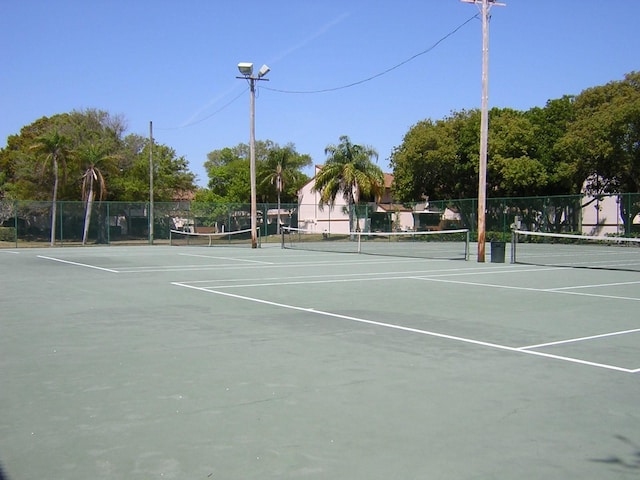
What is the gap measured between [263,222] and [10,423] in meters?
46.6

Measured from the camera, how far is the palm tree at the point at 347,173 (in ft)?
179

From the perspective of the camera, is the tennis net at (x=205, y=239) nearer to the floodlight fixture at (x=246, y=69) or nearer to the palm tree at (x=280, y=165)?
the floodlight fixture at (x=246, y=69)

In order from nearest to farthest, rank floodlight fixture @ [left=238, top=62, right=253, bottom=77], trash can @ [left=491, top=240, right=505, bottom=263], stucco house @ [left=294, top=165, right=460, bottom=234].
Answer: trash can @ [left=491, top=240, right=505, bottom=263], floodlight fixture @ [left=238, top=62, right=253, bottom=77], stucco house @ [left=294, top=165, right=460, bottom=234]

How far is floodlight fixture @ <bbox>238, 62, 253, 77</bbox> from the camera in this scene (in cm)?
3247

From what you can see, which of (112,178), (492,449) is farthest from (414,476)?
(112,178)

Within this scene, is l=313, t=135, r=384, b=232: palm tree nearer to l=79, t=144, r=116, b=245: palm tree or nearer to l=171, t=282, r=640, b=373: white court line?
l=79, t=144, r=116, b=245: palm tree

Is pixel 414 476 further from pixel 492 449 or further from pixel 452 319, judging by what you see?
pixel 452 319

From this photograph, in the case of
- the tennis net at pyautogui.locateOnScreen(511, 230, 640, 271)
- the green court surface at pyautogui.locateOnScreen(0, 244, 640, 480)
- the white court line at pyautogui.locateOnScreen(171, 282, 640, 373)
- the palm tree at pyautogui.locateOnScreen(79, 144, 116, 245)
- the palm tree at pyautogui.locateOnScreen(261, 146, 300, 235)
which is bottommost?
the green court surface at pyautogui.locateOnScreen(0, 244, 640, 480)

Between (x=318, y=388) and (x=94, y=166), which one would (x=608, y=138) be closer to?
(x=94, y=166)

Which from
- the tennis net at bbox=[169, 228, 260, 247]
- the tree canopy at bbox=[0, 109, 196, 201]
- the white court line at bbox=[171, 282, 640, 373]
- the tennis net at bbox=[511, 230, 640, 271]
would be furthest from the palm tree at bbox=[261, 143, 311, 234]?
the white court line at bbox=[171, 282, 640, 373]

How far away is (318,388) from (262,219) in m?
45.9

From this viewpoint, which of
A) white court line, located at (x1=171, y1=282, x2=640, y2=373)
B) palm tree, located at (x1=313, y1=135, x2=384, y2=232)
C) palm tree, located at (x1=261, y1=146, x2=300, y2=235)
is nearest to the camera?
white court line, located at (x1=171, y1=282, x2=640, y2=373)

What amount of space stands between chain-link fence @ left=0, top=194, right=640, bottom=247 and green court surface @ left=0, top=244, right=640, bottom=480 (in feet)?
101

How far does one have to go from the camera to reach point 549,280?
1692 cm
